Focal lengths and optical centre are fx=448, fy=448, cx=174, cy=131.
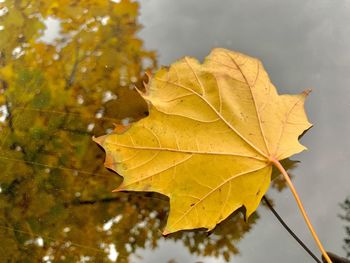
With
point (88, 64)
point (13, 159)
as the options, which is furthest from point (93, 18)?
point (13, 159)

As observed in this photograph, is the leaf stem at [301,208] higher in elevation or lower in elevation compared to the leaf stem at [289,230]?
higher

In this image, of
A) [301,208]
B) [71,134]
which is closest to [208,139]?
[301,208]

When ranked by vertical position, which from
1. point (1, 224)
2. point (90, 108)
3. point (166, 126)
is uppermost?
point (166, 126)

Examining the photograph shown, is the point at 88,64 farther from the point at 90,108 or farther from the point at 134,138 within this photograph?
the point at 134,138

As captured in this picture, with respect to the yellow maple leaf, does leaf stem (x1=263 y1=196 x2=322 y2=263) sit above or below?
below
